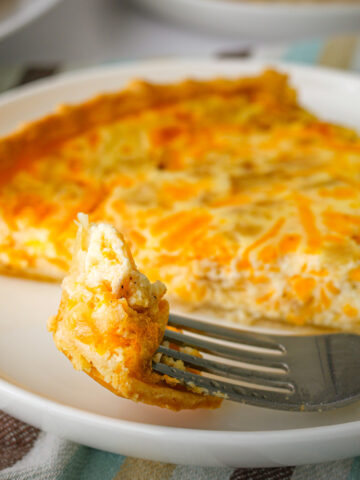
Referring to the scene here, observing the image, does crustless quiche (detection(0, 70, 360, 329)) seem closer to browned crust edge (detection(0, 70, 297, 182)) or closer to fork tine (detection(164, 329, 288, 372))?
browned crust edge (detection(0, 70, 297, 182))

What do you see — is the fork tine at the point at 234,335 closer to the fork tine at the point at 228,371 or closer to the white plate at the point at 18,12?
the fork tine at the point at 228,371

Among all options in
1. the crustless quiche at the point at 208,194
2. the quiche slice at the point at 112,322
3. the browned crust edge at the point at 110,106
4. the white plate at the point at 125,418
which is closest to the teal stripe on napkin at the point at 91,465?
the white plate at the point at 125,418

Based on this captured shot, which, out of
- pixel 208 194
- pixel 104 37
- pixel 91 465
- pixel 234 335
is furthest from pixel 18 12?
pixel 91 465

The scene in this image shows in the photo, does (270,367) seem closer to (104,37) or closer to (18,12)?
(18,12)

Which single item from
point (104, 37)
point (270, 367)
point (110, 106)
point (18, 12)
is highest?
point (18, 12)

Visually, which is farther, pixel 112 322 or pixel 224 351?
pixel 224 351

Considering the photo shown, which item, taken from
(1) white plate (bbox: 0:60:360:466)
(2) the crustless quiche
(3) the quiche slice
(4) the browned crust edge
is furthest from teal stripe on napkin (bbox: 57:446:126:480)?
(4) the browned crust edge
